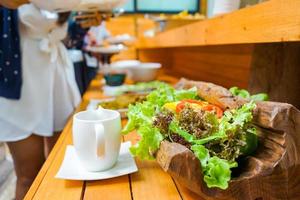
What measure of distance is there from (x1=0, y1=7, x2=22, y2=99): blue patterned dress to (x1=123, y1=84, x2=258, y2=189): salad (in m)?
0.63

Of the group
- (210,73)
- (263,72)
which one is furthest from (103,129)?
(210,73)

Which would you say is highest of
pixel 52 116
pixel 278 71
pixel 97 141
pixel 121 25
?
pixel 121 25

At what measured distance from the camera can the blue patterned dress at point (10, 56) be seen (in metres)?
0.85

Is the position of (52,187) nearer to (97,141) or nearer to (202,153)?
(97,141)

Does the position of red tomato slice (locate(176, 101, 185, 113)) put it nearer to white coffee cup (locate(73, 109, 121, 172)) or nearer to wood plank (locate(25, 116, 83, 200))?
white coffee cup (locate(73, 109, 121, 172))

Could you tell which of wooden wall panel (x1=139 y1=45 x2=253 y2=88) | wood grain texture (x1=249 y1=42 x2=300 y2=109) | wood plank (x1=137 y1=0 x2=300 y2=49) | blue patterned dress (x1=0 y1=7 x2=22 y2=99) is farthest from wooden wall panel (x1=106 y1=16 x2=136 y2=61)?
wood grain texture (x1=249 y1=42 x2=300 y2=109)

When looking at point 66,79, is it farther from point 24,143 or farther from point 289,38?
point 289,38

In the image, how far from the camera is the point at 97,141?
0.41 meters

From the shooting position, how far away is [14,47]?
2.88 feet

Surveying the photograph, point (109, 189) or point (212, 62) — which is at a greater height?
point (212, 62)

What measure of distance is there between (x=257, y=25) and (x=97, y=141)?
1.16 feet

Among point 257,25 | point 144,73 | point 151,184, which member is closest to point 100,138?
point 151,184

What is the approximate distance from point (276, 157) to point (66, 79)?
935mm

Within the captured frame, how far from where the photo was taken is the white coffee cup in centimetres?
42
